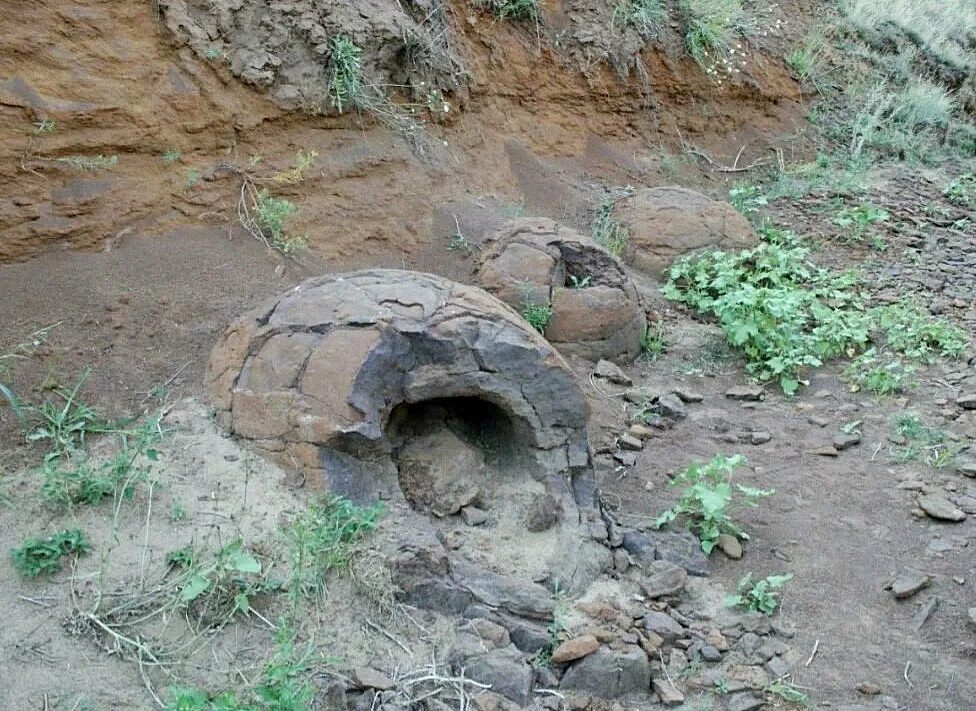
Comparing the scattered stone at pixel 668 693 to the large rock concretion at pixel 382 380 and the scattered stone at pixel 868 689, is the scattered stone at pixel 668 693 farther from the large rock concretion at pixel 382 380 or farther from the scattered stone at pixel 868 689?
the large rock concretion at pixel 382 380

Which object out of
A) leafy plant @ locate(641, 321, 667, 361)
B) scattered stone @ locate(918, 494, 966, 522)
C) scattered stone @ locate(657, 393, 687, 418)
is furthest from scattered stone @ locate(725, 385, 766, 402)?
scattered stone @ locate(918, 494, 966, 522)

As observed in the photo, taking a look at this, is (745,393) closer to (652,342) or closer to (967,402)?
(652,342)

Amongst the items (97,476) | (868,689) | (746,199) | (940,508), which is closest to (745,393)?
(940,508)

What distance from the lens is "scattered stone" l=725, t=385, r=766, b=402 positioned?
551 cm

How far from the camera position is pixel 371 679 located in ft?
10.6

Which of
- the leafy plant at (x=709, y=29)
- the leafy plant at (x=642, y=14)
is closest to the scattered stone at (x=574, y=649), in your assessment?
the leafy plant at (x=642, y=14)

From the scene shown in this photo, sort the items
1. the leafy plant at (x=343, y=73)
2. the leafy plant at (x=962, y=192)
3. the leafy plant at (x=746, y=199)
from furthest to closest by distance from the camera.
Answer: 1. the leafy plant at (x=962, y=192)
2. the leafy plant at (x=746, y=199)
3. the leafy plant at (x=343, y=73)

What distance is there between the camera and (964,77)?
1019cm

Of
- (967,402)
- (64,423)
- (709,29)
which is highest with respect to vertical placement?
(709,29)

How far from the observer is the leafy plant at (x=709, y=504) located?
13.9 feet

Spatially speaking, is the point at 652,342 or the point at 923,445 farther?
the point at 652,342

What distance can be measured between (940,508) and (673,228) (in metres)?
2.79

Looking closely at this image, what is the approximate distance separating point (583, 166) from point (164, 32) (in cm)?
329

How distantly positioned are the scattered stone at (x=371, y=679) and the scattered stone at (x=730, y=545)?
1.59m
